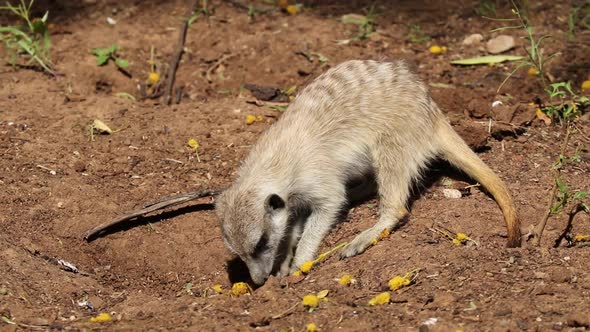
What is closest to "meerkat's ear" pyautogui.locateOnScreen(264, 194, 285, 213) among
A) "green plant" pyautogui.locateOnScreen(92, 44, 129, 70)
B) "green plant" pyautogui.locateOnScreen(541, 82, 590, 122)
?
"green plant" pyautogui.locateOnScreen(541, 82, 590, 122)

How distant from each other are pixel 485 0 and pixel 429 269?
3.33m

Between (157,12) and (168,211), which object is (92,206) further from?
(157,12)

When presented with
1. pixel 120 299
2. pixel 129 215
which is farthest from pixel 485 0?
pixel 120 299

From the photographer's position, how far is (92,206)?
14.2ft

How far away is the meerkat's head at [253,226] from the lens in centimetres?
385

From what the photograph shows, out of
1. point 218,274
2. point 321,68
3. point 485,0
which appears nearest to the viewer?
point 218,274

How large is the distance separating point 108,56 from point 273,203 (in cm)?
229

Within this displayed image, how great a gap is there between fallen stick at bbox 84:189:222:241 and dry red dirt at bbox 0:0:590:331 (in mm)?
69

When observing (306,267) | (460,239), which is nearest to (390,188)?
(460,239)

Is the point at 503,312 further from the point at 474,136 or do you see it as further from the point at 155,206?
the point at 155,206

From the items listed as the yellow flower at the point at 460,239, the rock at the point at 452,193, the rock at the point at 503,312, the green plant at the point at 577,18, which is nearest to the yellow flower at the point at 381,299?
the rock at the point at 503,312

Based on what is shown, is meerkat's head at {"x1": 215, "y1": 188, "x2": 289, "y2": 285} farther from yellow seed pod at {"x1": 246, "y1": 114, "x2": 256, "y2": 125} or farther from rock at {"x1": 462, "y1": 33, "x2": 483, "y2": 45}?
rock at {"x1": 462, "y1": 33, "x2": 483, "y2": 45}

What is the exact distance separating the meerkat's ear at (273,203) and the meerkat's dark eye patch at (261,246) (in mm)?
143

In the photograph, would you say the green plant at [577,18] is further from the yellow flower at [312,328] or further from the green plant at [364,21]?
the yellow flower at [312,328]
